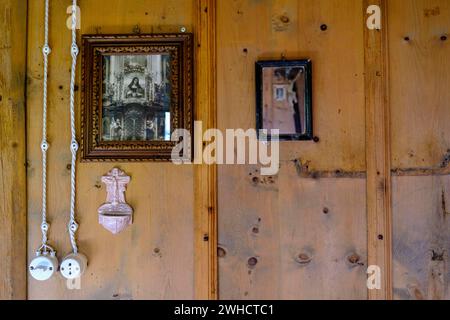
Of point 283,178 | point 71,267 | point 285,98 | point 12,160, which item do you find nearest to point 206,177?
point 283,178

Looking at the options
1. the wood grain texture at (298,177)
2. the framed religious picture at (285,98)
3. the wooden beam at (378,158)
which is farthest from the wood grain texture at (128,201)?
the wooden beam at (378,158)

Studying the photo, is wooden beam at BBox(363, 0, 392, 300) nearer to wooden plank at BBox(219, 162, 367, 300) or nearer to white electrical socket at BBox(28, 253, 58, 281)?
wooden plank at BBox(219, 162, 367, 300)

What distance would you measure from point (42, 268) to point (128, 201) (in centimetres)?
30

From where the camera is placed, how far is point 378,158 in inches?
38.6

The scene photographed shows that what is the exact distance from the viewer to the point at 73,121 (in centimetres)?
100

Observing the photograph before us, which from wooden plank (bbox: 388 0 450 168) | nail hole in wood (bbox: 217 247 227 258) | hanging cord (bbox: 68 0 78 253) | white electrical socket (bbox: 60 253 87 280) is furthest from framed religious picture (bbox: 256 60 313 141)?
white electrical socket (bbox: 60 253 87 280)

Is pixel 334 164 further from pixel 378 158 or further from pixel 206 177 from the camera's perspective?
pixel 206 177

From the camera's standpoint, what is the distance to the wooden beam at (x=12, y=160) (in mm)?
1007

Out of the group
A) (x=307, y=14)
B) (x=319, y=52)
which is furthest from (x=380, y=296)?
(x=307, y=14)

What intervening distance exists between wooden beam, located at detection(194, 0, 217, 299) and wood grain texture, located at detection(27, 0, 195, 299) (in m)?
0.02

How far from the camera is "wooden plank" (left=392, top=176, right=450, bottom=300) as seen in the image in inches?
38.5

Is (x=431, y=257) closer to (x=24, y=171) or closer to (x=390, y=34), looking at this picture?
(x=390, y=34)

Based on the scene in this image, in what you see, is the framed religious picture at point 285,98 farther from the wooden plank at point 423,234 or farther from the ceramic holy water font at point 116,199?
the ceramic holy water font at point 116,199
